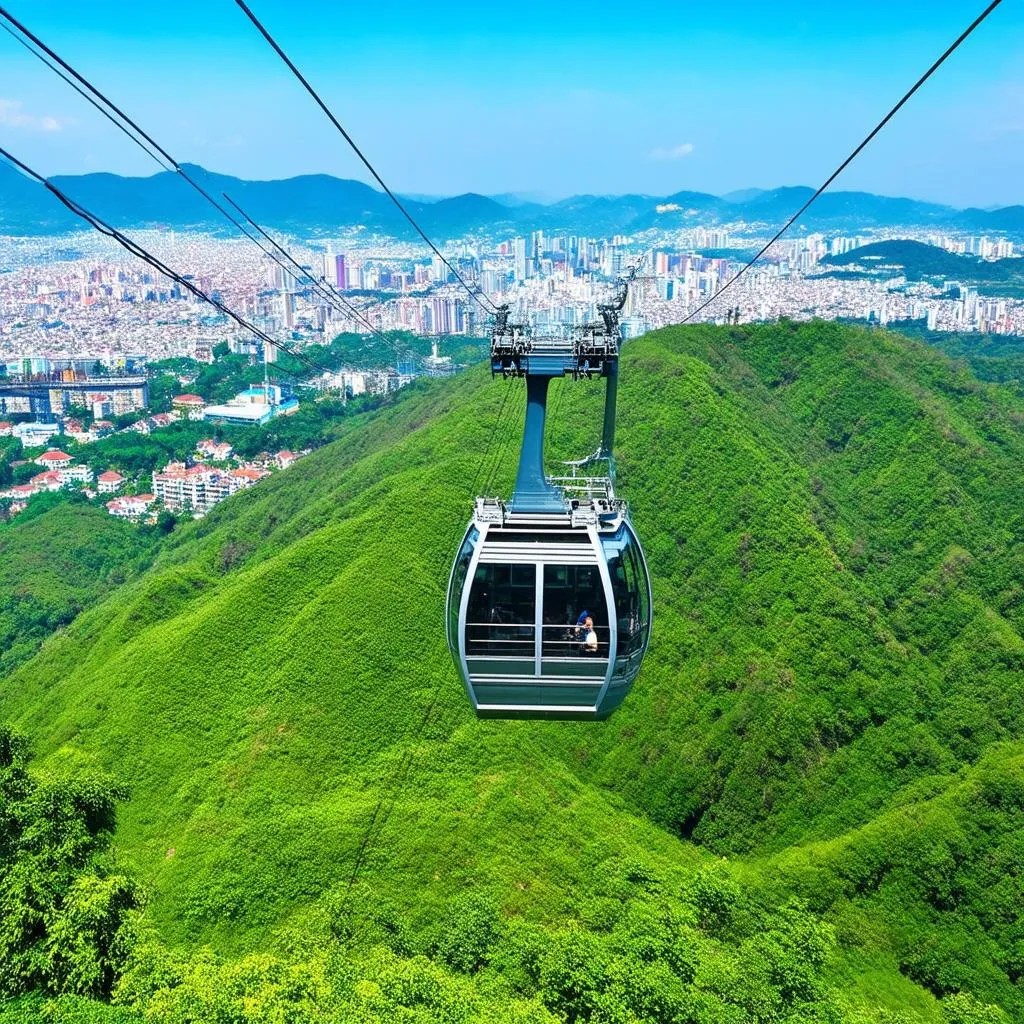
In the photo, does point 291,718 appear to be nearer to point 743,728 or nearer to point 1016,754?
point 743,728

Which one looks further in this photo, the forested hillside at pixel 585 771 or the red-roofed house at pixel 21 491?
the red-roofed house at pixel 21 491

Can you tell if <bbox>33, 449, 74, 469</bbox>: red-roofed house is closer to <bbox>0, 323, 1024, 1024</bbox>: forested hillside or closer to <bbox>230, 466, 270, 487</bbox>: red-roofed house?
<bbox>230, 466, 270, 487</bbox>: red-roofed house

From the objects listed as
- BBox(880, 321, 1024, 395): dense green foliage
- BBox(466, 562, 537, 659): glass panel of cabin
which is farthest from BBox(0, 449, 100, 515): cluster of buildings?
BBox(466, 562, 537, 659): glass panel of cabin

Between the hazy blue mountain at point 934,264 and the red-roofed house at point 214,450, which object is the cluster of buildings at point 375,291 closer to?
the red-roofed house at point 214,450

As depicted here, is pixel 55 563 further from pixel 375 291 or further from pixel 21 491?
pixel 375 291

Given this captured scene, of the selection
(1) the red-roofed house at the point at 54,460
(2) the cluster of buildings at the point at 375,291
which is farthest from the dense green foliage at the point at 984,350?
(1) the red-roofed house at the point at 54,460

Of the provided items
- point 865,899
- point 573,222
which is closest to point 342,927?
point 865,899
